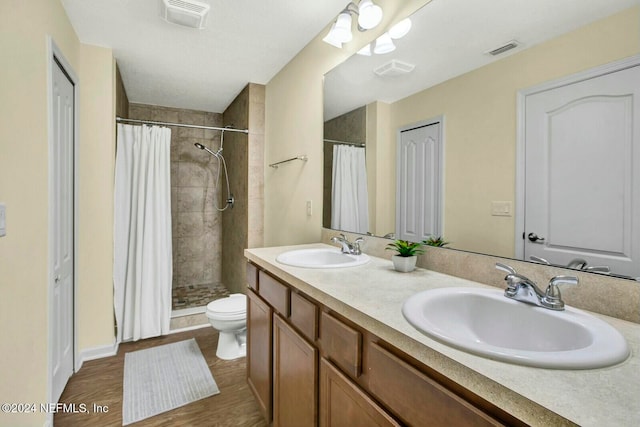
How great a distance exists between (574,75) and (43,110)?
2.14m

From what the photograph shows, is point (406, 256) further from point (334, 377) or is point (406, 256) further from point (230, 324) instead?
point (230, 324)

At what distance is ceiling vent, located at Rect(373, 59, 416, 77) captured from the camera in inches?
58.6

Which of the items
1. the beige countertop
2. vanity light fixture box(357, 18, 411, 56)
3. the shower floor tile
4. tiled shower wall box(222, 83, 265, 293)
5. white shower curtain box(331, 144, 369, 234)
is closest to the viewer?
the beige countertop

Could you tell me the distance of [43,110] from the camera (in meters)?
1.48

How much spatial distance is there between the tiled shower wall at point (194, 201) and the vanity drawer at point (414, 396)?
144 inches

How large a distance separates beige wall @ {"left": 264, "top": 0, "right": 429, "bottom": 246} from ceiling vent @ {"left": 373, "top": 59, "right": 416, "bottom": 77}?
19cm

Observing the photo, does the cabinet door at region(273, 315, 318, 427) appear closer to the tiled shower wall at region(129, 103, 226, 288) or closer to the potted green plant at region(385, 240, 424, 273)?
the potted green plant at region(385, 240, 424, 273)

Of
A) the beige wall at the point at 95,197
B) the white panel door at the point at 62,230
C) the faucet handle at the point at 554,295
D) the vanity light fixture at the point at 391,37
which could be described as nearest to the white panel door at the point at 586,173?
the faucet handle at the point at 554,295

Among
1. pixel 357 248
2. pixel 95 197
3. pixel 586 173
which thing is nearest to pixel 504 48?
pixel 586 173

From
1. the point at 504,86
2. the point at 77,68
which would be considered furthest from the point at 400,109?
the point at 77,68

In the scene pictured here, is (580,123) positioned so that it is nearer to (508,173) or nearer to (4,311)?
(508,173)

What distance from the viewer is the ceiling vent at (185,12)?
5.79 feet

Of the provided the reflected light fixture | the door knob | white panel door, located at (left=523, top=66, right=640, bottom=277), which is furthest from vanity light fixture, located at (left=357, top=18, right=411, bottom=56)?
the door knob

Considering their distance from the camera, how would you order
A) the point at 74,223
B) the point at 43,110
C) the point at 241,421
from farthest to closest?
1. the point at 74,223
2. the point at 241,421
3. the point at 43,110
